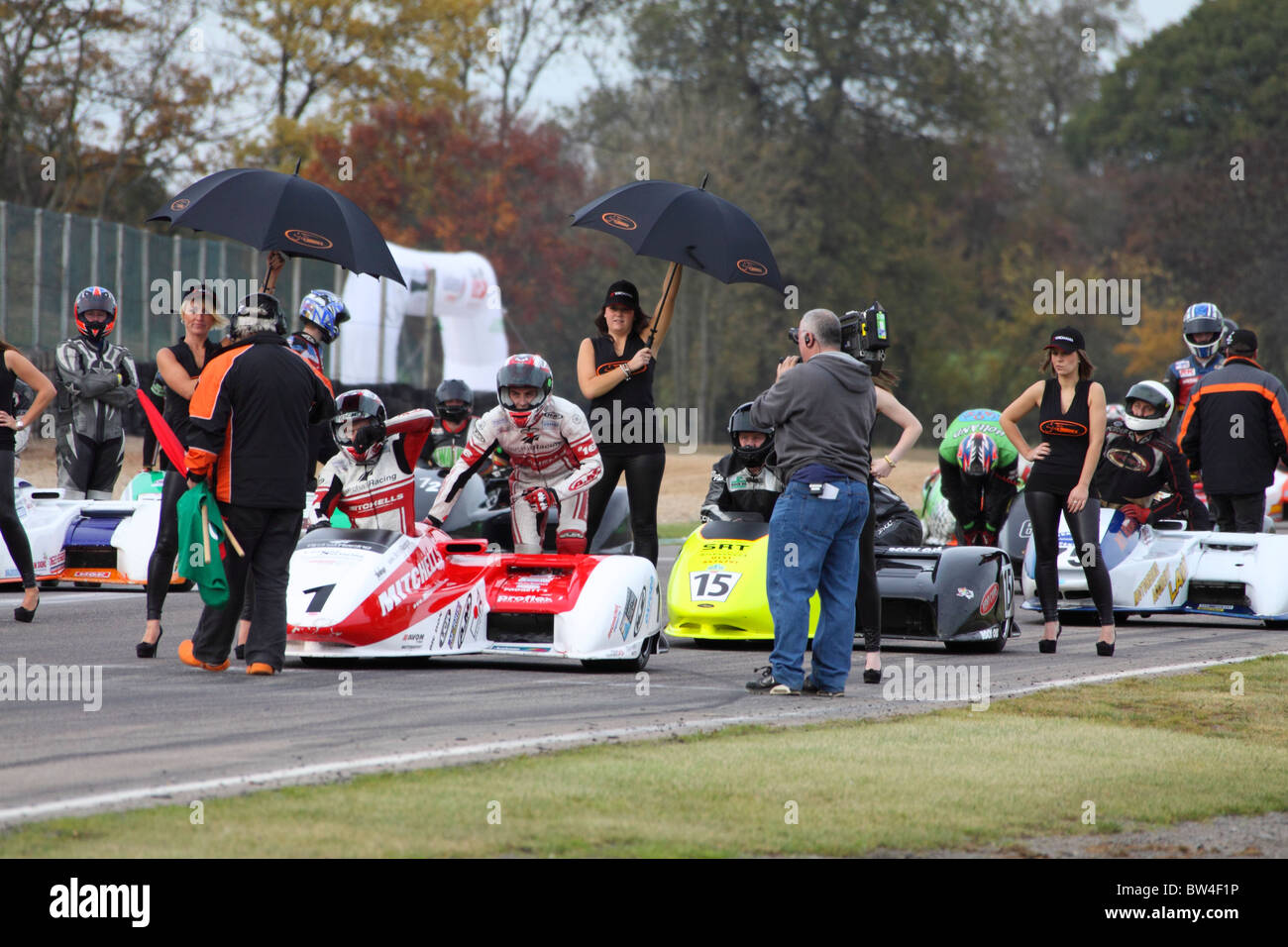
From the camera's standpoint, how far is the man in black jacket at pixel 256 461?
885cm

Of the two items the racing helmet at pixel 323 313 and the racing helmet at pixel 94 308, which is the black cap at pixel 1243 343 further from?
the racing helmet at pixel 94 308

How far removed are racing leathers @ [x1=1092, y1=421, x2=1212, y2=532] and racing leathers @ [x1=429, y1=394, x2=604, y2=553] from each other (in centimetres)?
531

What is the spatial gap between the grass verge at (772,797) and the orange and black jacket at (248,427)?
281 centimetres

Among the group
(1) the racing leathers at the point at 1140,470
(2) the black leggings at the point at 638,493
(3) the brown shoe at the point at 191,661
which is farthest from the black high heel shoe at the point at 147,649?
→ (1) the racing leathers at the point at 1140,470

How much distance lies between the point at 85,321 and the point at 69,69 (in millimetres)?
26031

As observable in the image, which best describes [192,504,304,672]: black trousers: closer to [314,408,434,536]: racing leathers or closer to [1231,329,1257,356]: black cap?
[314,408,434,536]: racing leathers

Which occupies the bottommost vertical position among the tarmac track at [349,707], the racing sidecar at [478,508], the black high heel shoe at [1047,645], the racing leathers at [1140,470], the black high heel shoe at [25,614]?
the tarmac track at [349,707]

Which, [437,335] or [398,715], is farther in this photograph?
[437,335]

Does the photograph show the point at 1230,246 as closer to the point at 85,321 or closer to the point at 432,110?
the point at 432,110

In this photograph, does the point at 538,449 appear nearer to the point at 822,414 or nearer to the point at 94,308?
the point at 822,414

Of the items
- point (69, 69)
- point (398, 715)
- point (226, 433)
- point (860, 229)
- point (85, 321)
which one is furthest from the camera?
point (860, 229)

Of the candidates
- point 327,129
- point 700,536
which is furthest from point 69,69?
point 700,536

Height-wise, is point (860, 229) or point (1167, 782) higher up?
point (860, 229)

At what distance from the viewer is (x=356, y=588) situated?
934cm
